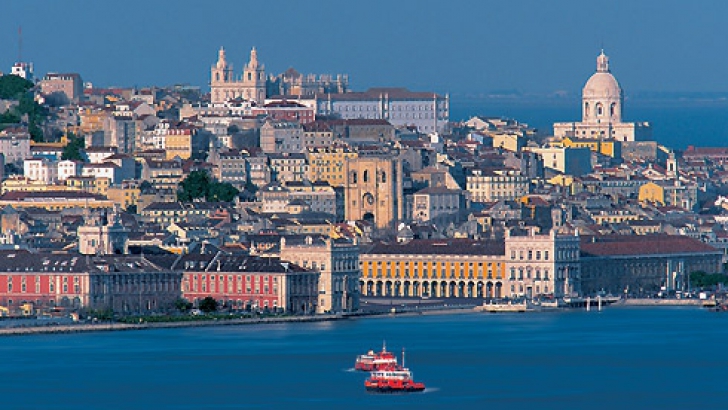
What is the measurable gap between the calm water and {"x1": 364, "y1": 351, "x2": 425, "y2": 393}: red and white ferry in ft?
0.81

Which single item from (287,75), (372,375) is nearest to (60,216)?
(372,375)

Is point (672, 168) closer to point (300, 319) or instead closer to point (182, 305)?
point (300, 319)

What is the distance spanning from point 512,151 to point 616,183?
6.45m

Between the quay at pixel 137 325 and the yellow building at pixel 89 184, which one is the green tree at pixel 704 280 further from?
the yellow building at pixel 89 184

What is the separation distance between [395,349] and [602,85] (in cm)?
6669

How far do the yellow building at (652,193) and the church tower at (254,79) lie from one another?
64.2 feet

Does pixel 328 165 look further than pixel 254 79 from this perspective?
No

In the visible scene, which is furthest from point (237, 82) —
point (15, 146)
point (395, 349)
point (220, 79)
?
point (395, 349)

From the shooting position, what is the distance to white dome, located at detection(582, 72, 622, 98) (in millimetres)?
137750

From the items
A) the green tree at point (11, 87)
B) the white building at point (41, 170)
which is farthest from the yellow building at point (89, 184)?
the green tree at point (11, 87)

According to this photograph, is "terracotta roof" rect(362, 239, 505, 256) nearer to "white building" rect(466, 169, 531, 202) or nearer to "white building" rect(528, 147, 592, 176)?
"white building" rect(466, 169, 531, 202)

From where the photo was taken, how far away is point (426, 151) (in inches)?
4513

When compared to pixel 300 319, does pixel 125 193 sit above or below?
above

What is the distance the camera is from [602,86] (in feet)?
453
